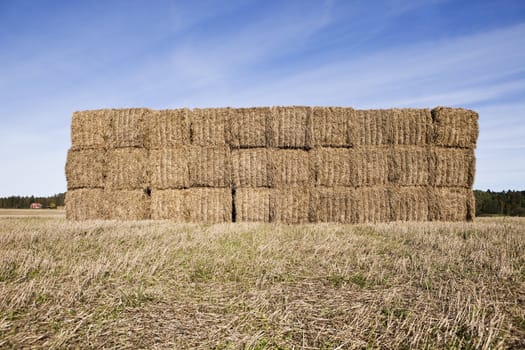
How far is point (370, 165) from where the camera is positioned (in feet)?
42.3

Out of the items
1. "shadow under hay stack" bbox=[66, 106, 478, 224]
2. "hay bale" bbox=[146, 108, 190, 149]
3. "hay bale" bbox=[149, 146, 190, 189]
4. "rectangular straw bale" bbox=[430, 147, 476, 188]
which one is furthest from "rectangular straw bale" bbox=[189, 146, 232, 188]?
"rectangular straw bale" bbox=[430, 147, 476, 188]

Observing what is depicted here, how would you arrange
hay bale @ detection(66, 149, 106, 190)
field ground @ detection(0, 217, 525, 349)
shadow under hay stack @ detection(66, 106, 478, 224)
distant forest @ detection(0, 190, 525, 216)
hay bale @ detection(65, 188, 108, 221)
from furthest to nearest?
distant forest @ detection(0, 190, 525, 216) → hay bale @ detection(66, 149, 106, 190) → hay bale @ detection(65, 188, 108, 221) → shadow under hay stack @ detection(66, 106, 478, 224) → field ground @ detection(0, 217, 525, 349)

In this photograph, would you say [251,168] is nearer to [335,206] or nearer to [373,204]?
[335,206]

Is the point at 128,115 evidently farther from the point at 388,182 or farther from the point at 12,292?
the point at 12,292

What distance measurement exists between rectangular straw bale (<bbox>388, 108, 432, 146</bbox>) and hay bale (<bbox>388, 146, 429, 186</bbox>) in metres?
0.25

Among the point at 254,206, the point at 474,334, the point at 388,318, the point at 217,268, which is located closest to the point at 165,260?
the point at 217,268

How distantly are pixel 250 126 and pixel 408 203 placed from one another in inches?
215

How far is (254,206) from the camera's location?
502 inches

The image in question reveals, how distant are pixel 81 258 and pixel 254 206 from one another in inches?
275

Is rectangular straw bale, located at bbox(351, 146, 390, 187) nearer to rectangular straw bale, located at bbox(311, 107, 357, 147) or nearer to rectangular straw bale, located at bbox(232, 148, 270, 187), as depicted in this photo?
rectangular straw bale, located at bbox(311, 107, 357, 147)

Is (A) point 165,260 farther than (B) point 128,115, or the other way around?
(B) point 128,115

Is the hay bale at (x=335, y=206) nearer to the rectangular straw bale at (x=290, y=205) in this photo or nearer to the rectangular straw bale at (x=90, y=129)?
the rectangular straw bale at (x=290, y=205)

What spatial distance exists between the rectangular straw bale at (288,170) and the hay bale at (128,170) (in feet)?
13.3

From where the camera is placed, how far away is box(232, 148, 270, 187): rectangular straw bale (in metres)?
12.8
